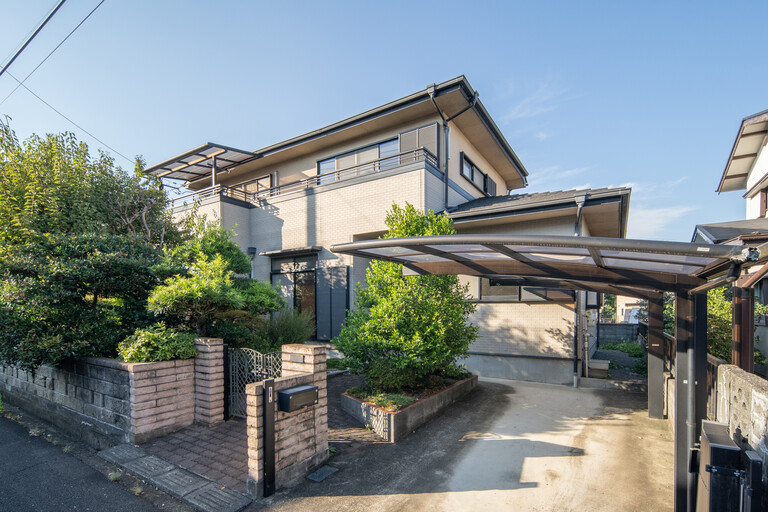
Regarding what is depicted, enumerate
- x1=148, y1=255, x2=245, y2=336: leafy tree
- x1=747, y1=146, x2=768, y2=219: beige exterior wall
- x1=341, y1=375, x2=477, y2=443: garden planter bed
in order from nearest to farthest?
1. x1=341, y1=375, x2=477, y2=443: garden planter bed
2. x1=148, y1=255, x2=245, y2=336: leafy tree
3. x1=747, y1=146, x2=768, y2=219: beige exterior wall

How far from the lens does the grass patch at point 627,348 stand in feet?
43.3

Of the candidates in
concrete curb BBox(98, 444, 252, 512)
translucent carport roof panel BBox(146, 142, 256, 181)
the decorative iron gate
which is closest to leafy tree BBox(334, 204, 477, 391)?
the decorative iron gate

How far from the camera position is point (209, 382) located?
5359mm

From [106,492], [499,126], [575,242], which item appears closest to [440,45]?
[499,126]

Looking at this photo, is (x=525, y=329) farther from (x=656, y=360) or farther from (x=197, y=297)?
(x=197, y=297)

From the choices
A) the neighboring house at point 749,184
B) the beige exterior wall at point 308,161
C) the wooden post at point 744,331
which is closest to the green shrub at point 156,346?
the wooden post at point 744,331

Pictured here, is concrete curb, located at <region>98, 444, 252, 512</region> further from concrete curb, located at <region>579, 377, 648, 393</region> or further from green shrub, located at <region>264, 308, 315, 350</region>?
concrete curb, located at <region>579, 377, 648, 393</region>

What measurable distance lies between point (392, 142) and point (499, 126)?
3871 mm

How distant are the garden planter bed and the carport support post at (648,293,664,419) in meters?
3.47

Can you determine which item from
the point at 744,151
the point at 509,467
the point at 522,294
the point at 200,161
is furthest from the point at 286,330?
the point at 744,151

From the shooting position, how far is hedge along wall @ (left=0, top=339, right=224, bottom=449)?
498cm

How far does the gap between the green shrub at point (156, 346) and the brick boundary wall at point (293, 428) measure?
1661 mm

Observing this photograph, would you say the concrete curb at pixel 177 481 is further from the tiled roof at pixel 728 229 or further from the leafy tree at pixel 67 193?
the tiled roof at pixel 728 229

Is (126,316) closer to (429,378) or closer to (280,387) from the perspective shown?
(280,387)
